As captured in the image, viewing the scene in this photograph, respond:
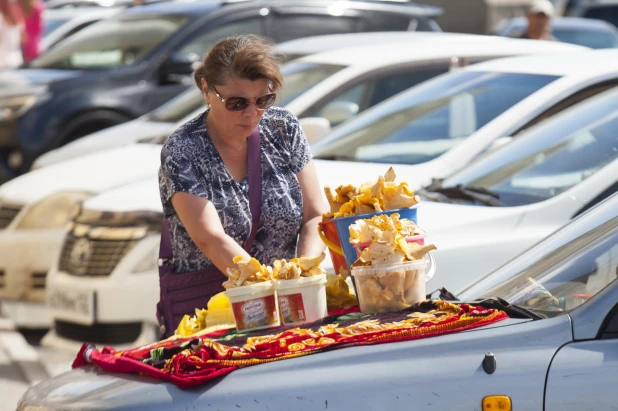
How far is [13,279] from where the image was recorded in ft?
24.9

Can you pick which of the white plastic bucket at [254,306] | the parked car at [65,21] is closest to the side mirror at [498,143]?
the white plastic bucket at [254,306]

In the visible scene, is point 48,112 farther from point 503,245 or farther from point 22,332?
point 503,245

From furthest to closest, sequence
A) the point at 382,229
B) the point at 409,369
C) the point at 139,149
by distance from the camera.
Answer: the point at 139,149, the point at 382,229, the point at 409,369

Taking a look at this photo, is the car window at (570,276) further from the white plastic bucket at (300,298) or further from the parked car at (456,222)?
the parked car at (456,222)

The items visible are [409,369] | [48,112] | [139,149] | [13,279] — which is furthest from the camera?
[48,112]

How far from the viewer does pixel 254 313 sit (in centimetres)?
331

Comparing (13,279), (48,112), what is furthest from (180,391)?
(48,112)

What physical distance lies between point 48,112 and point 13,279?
372 centimetres

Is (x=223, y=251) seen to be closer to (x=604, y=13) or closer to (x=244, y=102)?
(x=244, y=102)

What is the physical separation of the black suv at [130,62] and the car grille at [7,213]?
3.21 metres

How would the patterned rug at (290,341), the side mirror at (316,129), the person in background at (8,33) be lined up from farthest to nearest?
the person in background at (8,33) → the side mirror at (316,129) → the patterned rug at (290,341)

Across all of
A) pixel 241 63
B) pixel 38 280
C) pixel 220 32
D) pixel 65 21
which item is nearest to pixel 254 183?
pixel 241 63

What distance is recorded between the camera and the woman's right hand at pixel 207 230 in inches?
144

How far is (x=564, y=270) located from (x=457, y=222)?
6.42 feet
